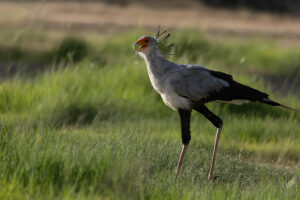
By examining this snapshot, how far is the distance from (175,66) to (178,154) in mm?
954

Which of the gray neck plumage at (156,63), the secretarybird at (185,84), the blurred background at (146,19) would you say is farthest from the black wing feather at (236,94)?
the blurred background at (146,19)

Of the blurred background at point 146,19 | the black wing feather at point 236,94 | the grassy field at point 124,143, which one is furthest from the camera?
the blurred background at point 146,19

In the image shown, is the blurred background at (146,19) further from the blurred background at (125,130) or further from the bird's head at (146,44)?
the bird's head at (146,44)

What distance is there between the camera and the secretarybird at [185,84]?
15.3 feet

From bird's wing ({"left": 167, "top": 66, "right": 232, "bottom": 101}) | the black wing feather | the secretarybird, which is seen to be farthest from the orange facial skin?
the black wing feather

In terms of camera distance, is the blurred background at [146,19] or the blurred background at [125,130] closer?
the blurred background at [125,130]

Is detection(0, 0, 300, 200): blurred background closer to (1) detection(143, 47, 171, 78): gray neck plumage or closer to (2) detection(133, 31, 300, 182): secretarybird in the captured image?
(2) detection(133, 31, 300, 182): secretarybird

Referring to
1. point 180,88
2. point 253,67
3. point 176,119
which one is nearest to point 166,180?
point 180,88

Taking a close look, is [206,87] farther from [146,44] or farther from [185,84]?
[146,44]

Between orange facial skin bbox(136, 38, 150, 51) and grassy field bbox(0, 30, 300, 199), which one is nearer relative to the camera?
grassy field bbox(0, 30, 300, 199)

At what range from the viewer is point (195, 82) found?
15.5ft

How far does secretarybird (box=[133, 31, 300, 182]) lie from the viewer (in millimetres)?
4676

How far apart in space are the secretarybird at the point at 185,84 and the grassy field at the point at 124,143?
43 centimetres

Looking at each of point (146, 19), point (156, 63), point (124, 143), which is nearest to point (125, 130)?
point (124, 143)
